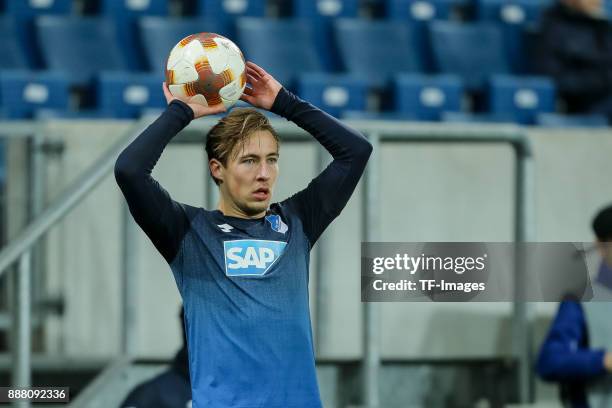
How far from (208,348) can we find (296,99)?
683 mm

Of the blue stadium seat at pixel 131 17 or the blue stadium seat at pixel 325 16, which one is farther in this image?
the blue stadium seat at pixel 325 16

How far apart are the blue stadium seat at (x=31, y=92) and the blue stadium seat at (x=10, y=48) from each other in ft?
1.58

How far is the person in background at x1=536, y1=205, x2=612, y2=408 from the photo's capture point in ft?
13.1

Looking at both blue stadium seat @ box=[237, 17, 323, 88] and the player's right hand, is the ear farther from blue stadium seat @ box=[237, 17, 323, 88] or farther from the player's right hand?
blue stadium seat @ box=[237, 17, 323, 88]

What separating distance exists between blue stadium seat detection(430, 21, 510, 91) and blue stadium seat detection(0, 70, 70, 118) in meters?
2.38

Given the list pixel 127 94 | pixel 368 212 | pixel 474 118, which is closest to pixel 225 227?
pixel 368 212

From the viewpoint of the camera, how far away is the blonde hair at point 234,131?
284 cm

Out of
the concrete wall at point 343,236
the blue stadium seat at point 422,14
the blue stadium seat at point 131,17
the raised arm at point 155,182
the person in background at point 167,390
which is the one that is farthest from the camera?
Result: the blue stadium seat at point 422,14

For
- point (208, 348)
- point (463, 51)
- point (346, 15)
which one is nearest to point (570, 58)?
point (463, 51)

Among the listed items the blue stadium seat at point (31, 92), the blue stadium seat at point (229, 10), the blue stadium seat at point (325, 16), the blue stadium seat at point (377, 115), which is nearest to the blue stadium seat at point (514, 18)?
the blue stadium seat at point (325, 16)

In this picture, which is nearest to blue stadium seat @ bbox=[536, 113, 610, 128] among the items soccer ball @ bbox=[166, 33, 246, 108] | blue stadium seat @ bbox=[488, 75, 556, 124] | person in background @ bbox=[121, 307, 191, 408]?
blue stadium seat @ bbox=[488, 75, 556, 124]

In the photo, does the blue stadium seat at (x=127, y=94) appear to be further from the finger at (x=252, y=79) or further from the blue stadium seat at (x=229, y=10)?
the finger at (x=252, y=79)

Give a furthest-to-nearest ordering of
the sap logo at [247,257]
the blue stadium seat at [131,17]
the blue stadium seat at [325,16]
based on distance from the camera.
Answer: the blue stadium seat at [325,16] → the blue stadium seat at [131,17] → the sap logo at [247,257]

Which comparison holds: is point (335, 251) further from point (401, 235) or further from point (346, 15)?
point (346, 15)
